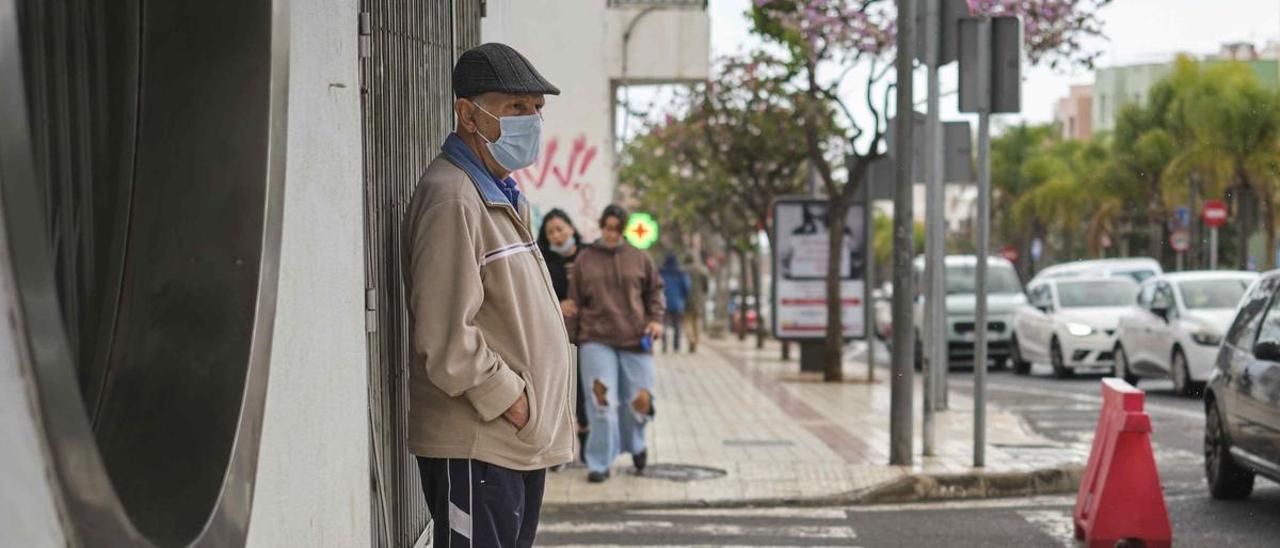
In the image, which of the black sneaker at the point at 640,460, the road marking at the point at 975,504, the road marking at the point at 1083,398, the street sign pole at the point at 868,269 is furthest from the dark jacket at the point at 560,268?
the street sign pole at the point at 868,269

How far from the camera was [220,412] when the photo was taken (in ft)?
13.2

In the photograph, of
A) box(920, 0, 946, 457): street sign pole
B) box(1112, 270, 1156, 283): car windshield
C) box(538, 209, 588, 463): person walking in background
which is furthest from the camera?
box(1112, 270, 1156, 283): car windshield

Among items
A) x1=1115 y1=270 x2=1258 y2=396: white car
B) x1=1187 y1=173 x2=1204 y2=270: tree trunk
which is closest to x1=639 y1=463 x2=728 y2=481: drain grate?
x1=1115 y1=270 x2=1258 y2=396: white car

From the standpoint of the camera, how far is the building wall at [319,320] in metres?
4.42

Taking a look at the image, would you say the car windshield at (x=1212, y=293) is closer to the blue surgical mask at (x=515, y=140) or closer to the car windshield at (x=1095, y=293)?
the car windshield at (x=1095, y=293)

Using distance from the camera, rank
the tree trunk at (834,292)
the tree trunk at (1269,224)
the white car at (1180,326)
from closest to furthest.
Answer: the white car at (1180,326), the tree trunk at (834,292), the tree trunk at (1269,224)

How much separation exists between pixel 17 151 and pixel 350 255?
7.47 ft

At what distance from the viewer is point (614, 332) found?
1161cm

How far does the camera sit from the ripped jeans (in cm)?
1152

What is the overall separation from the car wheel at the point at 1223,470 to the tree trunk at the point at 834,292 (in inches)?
523

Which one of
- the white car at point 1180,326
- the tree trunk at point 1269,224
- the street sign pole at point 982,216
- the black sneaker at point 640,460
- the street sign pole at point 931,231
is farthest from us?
the tree trunk at point 1269,224

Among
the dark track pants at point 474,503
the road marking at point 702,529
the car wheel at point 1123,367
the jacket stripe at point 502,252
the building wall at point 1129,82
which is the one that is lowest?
the car wheel at point 1123,367

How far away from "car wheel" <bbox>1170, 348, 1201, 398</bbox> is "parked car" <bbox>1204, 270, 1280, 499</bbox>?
30.9 feet

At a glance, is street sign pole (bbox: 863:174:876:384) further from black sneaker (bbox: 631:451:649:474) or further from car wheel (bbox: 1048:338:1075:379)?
black sneaker (bbox: 631:451:649:474)
